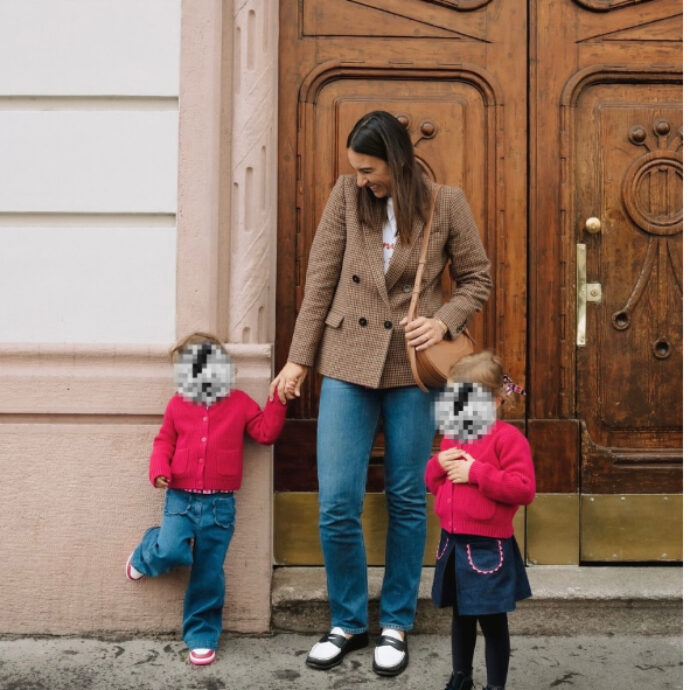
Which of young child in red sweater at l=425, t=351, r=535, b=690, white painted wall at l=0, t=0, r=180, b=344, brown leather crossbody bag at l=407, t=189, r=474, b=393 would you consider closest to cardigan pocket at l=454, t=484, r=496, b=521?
young child in red sweater at l=425, t=351, r=535, b=690

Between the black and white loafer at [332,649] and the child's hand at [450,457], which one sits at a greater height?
the child's hand at [450,457]

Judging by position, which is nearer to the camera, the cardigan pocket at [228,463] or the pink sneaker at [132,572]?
the cardigan pocket at [228,463]

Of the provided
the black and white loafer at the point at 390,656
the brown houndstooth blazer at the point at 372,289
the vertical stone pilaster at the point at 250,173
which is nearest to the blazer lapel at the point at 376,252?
the brown houndstooth blazer at the point at 372,289

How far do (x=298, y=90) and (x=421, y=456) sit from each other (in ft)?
5.67

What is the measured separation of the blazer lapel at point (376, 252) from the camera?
3186 millimetres

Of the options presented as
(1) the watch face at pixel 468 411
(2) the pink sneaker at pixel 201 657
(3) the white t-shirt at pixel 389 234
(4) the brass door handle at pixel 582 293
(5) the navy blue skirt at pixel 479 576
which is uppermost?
(3) the white t-shirt at pixel 389 234

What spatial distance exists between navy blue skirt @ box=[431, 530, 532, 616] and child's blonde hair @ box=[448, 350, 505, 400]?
469mm

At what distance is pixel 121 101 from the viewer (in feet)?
11.6

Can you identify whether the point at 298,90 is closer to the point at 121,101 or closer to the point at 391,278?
the point at 121,101

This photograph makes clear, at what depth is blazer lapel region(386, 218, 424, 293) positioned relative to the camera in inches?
125

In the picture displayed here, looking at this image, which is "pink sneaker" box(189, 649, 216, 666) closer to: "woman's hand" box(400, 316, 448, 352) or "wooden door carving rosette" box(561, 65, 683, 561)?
"woman's hand" box(400, 316, 448, 352)

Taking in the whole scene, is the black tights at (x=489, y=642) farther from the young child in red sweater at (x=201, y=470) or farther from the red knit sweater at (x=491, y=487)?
the young child in red sweater at (x=201, y=470)

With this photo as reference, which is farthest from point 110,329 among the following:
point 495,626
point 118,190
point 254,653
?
point 495,626

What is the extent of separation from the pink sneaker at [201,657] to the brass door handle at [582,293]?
203cm
